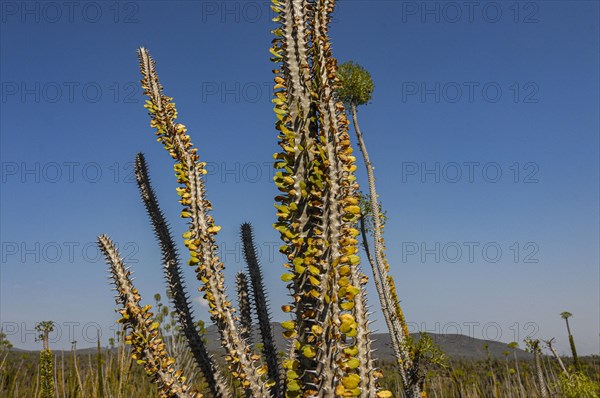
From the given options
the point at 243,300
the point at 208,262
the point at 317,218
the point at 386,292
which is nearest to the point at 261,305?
the point at 243,300

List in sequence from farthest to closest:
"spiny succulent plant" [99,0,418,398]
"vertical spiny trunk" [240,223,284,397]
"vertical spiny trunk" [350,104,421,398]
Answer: "vertical spiny trunk" [350,104,421,398]
"vertical spiny trunk" [240,223,284,397]
"spiny succulent plant" [99,0,418,398]

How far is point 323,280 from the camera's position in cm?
213

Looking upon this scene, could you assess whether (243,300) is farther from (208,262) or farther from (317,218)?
(317,218)

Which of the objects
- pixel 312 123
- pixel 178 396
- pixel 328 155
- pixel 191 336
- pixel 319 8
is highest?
pixel 319 8

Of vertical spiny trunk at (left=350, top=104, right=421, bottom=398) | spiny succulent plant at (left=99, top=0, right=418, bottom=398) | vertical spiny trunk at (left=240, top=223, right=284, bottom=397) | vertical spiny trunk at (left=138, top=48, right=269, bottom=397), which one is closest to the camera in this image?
spiny succulent plant at (left=99, top=0, right=418, bottom=398)

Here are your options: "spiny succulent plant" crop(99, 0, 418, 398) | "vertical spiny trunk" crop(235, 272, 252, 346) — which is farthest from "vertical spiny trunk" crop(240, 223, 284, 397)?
"spiny succulent plant" crop(99, 0, 418, 398)

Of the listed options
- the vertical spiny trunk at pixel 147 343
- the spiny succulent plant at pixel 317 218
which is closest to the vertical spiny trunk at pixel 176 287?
the vertical spiny trunk at pixel 147 343

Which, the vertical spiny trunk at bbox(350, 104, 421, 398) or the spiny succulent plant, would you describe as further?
the vertical spiny trunk at bbox(350, 104, 421, 398)

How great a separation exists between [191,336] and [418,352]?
11.6 feet

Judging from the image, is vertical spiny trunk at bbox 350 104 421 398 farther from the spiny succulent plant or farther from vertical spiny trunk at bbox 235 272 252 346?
the spiny succulent plant

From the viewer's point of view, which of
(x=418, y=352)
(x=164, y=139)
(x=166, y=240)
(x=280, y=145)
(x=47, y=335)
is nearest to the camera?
(x=280, y=145)

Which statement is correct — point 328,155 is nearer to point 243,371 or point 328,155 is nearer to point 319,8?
point 319,8

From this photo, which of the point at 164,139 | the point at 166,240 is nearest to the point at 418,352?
the point at 166,240

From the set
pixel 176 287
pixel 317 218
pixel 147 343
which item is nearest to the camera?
pixel 317 218
